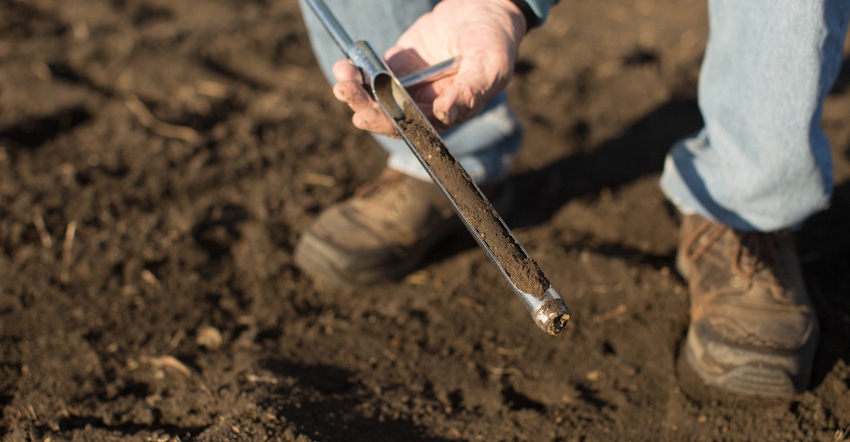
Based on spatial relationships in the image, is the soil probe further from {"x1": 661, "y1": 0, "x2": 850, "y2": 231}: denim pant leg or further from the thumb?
{"x1": 661, "y1": 0, "x2": 850, "y2": 231}: denim pant leg

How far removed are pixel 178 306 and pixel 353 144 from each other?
94 cm

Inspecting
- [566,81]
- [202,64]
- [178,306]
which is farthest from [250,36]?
[178,306]

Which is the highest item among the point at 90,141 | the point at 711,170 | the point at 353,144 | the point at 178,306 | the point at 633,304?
the point at 90,141

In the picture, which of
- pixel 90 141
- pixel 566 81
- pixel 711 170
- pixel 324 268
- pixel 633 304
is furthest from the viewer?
pixel 566 81

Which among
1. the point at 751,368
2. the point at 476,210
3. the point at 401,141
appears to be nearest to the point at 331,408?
the point at 476,210

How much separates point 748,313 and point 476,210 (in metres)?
0.84

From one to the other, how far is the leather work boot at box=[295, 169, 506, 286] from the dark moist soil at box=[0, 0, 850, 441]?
7 centimetres

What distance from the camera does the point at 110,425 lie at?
1570 mm

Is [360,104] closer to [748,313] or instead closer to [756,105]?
[756,105]

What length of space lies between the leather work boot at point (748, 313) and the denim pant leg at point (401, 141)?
1.87ft

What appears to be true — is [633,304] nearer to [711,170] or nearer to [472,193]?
[711,170]

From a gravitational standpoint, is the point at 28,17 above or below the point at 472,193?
above

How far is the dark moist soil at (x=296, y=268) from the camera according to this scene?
5.31ft

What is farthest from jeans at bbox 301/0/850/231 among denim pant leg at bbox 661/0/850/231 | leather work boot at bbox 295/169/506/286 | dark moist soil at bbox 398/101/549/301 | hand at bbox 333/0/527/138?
dark moist soil at bbox 398/101/549/301
